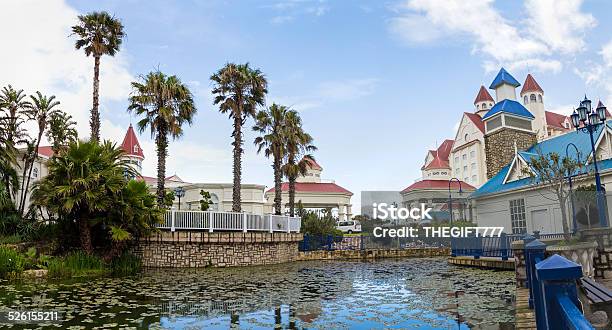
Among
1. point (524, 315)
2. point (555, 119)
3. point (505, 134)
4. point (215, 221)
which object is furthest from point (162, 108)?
point (555, 119)

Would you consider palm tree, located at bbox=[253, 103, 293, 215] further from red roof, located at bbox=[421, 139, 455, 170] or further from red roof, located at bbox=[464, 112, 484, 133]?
red roof, located at bbox=[421, 139, 455, 170]

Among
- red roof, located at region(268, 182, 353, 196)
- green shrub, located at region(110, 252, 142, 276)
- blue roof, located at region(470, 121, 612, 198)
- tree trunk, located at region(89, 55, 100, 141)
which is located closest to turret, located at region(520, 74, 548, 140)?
red roof, located at region(268, 182, 353, 196)

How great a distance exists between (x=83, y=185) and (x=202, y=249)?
6.04 metres

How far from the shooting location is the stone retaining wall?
63.0ft

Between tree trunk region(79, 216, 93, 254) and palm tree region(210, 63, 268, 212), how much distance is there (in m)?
8.58

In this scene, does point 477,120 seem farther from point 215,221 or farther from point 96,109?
point 96,109

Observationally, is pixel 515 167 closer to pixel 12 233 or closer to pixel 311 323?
pixel 311 323

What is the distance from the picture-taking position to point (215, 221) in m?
20.1

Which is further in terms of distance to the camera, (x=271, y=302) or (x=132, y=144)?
(x=132, y=144)

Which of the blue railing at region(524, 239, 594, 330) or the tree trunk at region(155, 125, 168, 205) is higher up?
the tree trunk at region(155, 125, 168, 205)

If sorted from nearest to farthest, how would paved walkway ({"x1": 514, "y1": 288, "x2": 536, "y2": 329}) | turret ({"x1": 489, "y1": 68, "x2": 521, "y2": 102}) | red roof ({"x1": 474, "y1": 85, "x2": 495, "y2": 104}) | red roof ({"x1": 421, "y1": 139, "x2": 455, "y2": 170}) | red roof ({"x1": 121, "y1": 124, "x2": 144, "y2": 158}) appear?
1. paved walkway ({"x1": 514, "y1": 288, "x2": 536, "y2": 329})
2. turret ({"x1": 489, "y1": 68, "x2": 521, "y2": 102})
3. red roof ({"x1": 121, "y1": 124, "x2": 144, "y2": 158})
4. red roof ({"x1": 474, "y1": 85, "x2": 495, "y2": 104})
5. red roof ({"x1": 421, "y1": 139, "x2": 455, "y2": 170})

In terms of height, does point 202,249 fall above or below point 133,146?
below

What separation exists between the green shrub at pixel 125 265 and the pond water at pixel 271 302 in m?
1.79

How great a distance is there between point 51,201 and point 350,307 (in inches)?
470
